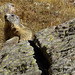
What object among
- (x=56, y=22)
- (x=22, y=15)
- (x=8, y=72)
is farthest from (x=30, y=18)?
(x=8, y=72)

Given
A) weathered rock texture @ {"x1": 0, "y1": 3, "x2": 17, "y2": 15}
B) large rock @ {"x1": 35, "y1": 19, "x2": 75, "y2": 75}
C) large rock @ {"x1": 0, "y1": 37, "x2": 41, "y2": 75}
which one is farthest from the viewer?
weathered rock texture @ {"x1": 0, "y1": 3, "x2": 17, "y2": 15}

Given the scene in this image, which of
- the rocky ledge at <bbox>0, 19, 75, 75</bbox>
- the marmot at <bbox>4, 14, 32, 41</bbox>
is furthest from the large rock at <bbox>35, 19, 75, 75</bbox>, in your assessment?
the marmot at <bbox>4, 14, 32, 41</bbox>

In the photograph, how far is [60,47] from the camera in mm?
3494

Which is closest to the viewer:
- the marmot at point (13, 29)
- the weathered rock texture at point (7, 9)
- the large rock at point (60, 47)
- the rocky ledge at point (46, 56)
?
the large rock at point (60, 47)

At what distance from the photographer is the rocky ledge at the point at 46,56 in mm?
3028

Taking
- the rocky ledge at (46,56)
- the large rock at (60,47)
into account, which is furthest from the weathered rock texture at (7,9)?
the large rock at (60,47)

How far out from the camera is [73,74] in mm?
2662

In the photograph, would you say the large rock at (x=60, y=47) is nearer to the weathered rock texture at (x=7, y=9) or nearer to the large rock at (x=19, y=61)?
the large rock at (x=19, y=61)

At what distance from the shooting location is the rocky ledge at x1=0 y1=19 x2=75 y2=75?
9.93 feet

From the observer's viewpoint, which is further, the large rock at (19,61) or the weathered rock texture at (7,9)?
the weathered rock texture at (7,9)

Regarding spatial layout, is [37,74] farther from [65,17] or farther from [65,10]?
[65,10]

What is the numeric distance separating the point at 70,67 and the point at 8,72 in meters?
1.43

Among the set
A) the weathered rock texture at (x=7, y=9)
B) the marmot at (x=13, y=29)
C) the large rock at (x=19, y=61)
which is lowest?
Result: the large rock at (x=19, y=61)

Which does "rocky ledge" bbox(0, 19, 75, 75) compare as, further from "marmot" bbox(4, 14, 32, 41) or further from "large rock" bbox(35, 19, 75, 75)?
"marmot" bbox(4, 14, 32, 41)
